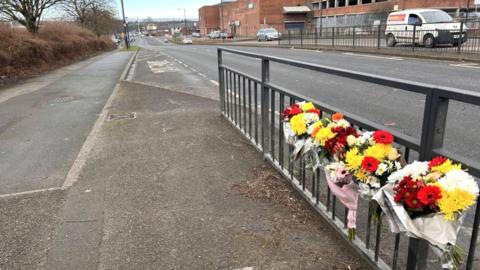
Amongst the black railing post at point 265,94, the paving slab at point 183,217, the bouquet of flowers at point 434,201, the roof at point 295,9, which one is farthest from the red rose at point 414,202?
the roof at point 295,9

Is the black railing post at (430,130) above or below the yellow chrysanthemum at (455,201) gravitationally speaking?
above

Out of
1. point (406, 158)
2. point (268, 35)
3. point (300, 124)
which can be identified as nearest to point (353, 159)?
point (406, 158)

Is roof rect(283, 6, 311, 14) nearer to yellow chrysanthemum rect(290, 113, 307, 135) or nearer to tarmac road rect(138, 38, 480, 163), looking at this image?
tarmac road rect(138, 38, 480, 163)

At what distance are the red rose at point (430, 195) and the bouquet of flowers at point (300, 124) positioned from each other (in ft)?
3.96

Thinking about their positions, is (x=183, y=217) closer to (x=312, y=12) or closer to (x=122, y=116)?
(x=122, y=116)

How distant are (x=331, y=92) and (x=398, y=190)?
8098 mm

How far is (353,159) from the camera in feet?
8.13

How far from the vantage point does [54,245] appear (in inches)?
131

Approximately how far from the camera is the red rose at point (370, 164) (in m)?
2.33

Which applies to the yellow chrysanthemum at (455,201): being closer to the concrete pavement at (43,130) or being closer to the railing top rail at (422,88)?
the railing top rail at (422,88)

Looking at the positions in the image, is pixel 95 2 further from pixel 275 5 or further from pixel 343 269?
pixel 343 269

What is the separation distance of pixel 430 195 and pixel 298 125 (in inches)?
57.0

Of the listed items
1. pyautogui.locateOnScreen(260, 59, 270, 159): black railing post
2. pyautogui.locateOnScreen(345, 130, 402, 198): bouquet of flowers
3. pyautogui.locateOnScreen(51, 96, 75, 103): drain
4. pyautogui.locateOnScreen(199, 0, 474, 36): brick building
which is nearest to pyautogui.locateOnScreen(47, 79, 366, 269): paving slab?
pyautogui.locateOnScreen(260, 59, 270, 159): black railing post

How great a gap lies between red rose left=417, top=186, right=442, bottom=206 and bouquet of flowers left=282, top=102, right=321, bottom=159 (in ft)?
3.96
